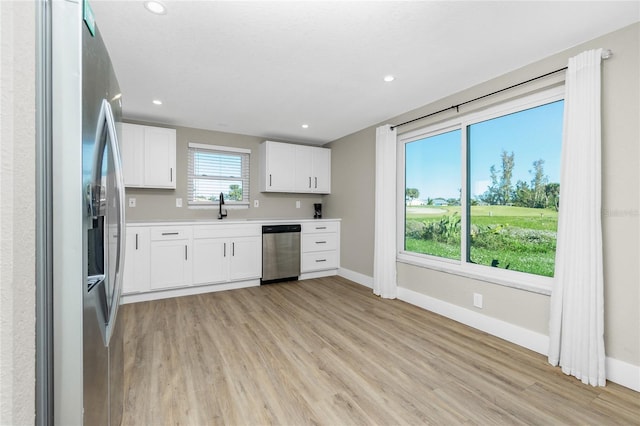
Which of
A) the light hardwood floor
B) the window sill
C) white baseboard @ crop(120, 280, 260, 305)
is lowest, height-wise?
the light hardwood floor

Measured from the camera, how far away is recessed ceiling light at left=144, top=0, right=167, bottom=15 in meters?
1.71

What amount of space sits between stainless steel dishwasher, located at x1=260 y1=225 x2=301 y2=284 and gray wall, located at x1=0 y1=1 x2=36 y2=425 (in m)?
3.69

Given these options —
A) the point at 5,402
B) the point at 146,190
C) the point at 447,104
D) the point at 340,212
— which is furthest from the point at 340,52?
the point at 146,190

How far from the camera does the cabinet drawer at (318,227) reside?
467 centimetres

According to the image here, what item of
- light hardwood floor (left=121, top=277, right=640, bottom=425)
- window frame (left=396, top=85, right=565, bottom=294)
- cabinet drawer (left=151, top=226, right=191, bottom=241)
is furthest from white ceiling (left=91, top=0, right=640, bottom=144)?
light hardwood floor (left=121, top=277, right=640, bottom=425)

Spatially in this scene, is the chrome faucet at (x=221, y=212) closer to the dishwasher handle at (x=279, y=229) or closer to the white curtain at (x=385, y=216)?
the dishwasher handle at (x=279, y=229)

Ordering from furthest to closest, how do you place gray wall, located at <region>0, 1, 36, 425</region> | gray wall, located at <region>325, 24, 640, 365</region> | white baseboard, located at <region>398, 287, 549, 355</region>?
white baseboard, located at <region>398, 287, 549, 355</region>, gray wall, located at <region>325, 24, 640, 365</region>, gray wall, located at <region>0, 1, 36, 425</region>

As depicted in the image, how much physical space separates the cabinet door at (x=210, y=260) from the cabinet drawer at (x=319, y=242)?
123cm

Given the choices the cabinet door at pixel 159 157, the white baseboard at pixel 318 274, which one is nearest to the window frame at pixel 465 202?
the white baseboard at pixel 318 274

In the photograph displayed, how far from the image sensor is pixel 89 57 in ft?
2.72

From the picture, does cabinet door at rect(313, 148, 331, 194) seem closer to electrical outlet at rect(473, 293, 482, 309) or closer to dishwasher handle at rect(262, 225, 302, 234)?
dishwasher handle at rect(262, 225, 302, 234)

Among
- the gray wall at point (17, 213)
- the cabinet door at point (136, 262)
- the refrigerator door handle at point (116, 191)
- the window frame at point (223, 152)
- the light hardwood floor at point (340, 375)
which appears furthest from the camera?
the window frame at point (223, 152)

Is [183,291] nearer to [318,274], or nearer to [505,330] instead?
[318,274]

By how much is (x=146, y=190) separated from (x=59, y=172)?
382cm
